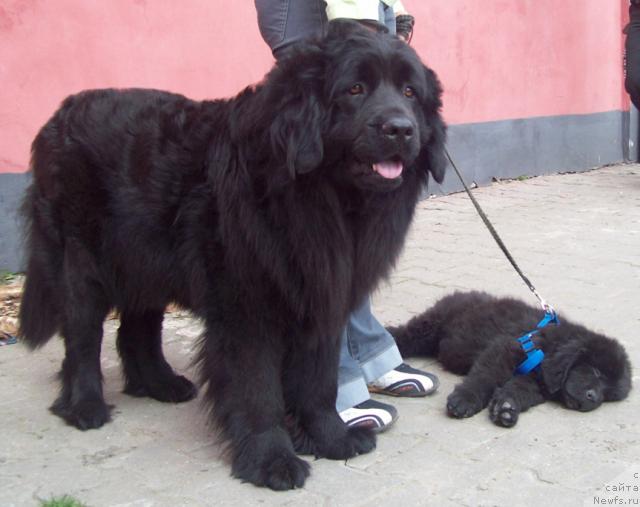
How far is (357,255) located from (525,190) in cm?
657

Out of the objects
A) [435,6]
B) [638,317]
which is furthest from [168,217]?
[435,6]

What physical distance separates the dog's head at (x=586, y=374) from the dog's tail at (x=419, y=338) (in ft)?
2.58

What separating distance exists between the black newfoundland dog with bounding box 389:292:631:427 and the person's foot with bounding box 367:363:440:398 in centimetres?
20

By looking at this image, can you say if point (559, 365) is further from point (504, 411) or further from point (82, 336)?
point (82, 336)

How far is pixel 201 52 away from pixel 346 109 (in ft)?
12.6

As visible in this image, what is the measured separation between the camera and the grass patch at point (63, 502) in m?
2.57

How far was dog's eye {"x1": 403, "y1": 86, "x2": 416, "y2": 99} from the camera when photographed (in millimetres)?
2881

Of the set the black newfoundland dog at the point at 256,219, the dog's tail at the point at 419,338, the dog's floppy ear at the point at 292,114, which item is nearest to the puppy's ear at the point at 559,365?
the dog's tail at the point at 419,338

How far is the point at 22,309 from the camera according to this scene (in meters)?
3.75

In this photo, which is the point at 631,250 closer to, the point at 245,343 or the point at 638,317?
the point at 638,317

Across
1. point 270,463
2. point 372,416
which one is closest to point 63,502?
point 270,463

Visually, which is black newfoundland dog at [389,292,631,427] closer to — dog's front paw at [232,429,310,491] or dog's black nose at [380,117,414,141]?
dog's front paw at [232,429,310,491]

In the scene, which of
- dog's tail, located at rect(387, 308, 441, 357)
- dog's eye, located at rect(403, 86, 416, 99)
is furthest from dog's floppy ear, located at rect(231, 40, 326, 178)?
dog's tail, located at rect(387, 308, 441, 357)

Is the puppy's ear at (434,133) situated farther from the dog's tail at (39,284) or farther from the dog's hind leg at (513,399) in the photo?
the dog's tail at (39,284)
